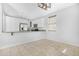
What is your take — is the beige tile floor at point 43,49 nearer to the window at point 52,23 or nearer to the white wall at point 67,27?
the white wall at point 67,27

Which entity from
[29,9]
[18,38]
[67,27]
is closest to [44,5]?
[29,9]

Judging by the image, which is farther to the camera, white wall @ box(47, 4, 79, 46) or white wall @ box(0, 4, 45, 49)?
white wall @ box(47, 4, 79, 46)

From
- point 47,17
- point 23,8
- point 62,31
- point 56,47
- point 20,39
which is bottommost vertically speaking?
point 56,47

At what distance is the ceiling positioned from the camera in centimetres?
113

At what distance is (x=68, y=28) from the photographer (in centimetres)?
128

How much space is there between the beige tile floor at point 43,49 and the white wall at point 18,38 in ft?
0.22

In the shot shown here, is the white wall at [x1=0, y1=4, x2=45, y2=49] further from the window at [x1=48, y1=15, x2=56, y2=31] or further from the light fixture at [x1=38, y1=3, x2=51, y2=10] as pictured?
the light fixture at [x1=38, y1=3, x2=51, y2=10]

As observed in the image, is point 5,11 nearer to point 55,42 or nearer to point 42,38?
point 42,38

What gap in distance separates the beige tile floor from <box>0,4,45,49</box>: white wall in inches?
2.7

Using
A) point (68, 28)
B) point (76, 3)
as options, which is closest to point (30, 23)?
point (68, 28)

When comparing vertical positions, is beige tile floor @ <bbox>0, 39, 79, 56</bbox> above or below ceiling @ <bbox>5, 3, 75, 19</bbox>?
below

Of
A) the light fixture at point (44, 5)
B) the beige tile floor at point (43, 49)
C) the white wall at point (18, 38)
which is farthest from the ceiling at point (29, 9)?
the beige tile floor at point (43, 49)

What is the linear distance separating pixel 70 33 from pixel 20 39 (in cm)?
91

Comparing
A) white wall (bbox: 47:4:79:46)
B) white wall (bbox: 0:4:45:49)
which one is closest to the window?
white wall (bbox: 47:4:79:46)
